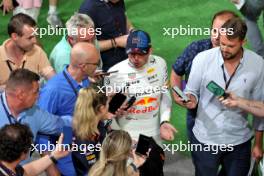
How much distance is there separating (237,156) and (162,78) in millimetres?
876

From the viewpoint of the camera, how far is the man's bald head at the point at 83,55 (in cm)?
409

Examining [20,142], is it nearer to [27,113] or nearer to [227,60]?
[27,113]

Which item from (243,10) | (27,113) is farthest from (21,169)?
(243,10)

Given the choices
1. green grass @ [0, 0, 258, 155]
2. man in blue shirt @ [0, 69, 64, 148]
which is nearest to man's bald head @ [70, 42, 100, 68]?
man in blue shirt @ [0, 69, 64, 148]

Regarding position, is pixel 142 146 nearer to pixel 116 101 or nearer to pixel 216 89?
pixel 116 101

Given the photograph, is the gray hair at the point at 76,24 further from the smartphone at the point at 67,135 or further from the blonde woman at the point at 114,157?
the blonde woman at the point at 114,157

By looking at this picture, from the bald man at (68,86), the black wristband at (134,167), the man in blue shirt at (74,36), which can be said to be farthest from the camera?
the man in blue shirt at (74,36)

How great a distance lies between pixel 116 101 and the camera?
4.12m

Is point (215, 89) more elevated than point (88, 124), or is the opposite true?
point (215, 89)

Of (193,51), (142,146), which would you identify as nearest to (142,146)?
(142,146)

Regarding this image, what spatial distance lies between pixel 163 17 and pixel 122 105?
172 inches

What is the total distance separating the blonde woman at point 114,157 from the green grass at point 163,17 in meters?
3.86

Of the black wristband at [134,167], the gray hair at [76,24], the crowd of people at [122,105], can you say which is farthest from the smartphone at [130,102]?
the gray hair at [76,24]

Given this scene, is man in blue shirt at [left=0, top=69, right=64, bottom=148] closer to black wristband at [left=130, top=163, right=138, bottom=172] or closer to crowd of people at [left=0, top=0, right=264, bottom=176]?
crowd of people at [left=0, top=0, right=264, bottom=176]
